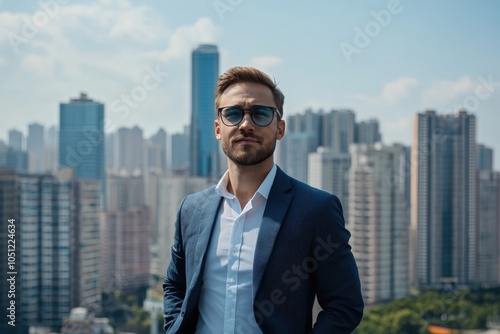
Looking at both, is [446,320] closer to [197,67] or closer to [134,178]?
[134,178]

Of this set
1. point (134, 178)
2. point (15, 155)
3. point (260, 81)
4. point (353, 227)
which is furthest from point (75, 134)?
point (260, 81)

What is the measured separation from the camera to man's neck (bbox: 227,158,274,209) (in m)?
0.70

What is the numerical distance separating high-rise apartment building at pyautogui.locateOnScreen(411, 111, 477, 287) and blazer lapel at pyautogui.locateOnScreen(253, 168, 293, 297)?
12122 millimetres

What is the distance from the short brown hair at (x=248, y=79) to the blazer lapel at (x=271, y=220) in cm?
8

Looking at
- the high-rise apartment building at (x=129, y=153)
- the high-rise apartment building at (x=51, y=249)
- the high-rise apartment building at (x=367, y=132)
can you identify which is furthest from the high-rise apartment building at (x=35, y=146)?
the high-rise apartment building at (x=367, y=132)

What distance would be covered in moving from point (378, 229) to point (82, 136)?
6.19 metres

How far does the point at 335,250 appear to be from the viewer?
25.7 inches

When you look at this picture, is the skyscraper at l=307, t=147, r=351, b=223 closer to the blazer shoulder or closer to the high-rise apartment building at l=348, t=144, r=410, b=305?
the high-rise apartment building at l=348, t=144, r=410, b=305

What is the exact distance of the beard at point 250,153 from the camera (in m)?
0.68

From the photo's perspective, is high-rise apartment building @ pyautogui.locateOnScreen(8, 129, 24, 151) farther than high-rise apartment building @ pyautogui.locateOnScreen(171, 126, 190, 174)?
No

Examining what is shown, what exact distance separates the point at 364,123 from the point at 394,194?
14.9 ft

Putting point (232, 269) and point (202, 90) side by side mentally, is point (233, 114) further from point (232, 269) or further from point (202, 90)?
point (202, 90)

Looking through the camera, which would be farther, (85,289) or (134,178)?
(134,178)

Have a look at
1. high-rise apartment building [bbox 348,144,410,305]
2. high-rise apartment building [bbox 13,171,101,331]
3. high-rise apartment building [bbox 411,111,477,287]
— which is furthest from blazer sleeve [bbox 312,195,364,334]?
high-rise apartment building [bbox 411,111,477,287]
